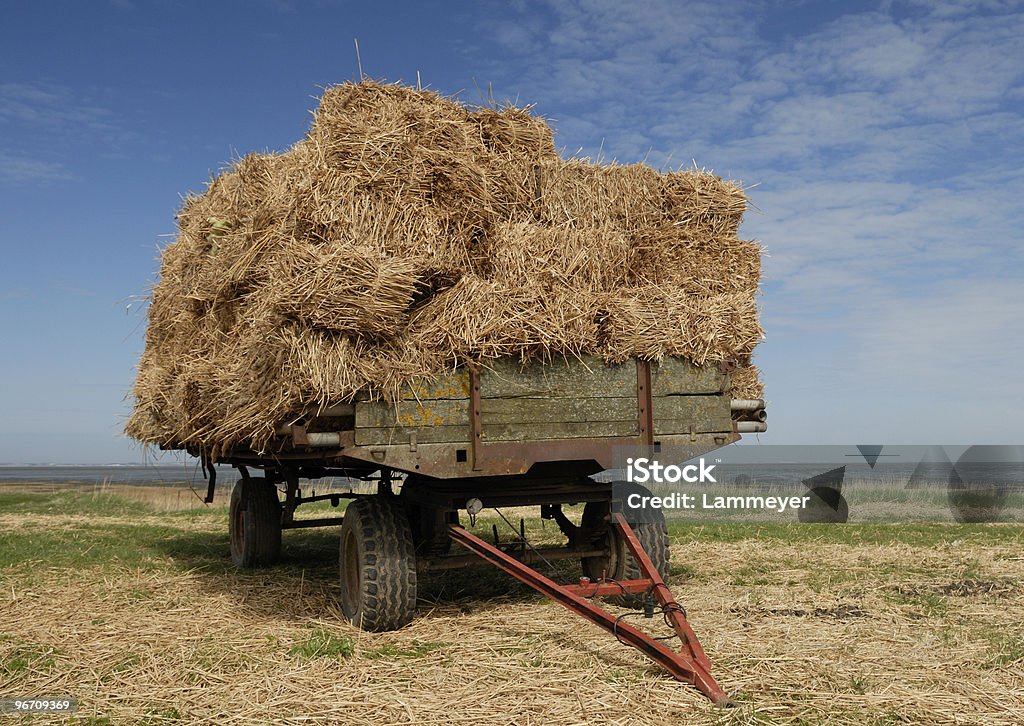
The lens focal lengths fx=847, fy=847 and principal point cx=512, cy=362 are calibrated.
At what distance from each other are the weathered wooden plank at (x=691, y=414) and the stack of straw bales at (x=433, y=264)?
332mm

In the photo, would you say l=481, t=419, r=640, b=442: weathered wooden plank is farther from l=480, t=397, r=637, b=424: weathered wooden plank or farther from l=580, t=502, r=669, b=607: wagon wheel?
l=580, t=502, r=669, b=607: wagon wheel

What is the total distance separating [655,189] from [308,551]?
6316 mm

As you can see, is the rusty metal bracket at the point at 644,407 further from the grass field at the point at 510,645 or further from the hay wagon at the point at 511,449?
the grass field at the point at 510,645

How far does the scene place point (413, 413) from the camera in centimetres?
578

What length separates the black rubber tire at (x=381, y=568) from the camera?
597cm

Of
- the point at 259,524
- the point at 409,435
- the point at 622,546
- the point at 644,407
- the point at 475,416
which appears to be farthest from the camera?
the point at 259,524

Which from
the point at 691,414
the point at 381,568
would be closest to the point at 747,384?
the point at 691,414

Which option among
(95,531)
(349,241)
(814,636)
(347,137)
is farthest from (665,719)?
(95,531)

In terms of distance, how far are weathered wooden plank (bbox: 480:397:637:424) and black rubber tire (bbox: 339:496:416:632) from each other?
1.10 m

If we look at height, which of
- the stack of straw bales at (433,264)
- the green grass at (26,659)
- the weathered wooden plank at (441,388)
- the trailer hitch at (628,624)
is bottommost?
the green grass at (26,659)

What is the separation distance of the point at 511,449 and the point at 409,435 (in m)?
0.73

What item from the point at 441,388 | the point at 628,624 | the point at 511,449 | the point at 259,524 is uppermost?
the point at 441,388

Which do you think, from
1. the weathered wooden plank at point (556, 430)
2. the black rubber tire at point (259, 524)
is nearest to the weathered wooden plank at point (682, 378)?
the weathered wooden plank at point (556, 430)

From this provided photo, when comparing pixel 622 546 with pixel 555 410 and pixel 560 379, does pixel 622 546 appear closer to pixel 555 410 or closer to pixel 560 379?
pixel 555 410
